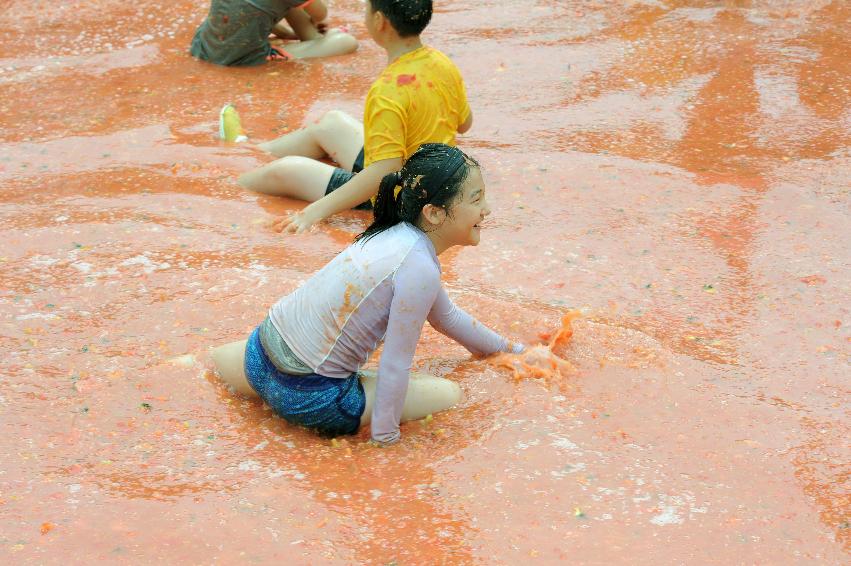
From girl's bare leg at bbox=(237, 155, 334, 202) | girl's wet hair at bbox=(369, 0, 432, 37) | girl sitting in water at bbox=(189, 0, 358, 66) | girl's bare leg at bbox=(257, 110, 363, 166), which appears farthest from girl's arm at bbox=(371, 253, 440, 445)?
girl sitting in water at bbox=(189, 0, 358, 66)

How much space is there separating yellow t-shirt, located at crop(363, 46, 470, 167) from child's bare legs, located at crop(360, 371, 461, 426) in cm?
118

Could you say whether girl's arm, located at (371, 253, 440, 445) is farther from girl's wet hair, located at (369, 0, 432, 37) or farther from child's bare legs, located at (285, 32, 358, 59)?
child's bare legs, located at (285, 32, 358, 59)

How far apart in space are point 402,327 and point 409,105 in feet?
4.46

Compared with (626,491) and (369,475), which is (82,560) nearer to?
(369,475)

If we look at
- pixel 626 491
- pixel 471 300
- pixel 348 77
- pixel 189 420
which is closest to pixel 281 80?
pixel 348 77

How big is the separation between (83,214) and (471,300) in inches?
68.9

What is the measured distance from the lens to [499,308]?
3477 mm

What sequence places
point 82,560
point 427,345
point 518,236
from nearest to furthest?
1. point 82,560
2. point 427,345
3. point 518,236

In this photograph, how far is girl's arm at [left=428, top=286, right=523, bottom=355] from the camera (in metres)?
3.00

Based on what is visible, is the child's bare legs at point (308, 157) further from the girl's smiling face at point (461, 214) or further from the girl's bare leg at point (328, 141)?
the girl's smiling face at point (461, 214)

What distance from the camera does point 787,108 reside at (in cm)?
520

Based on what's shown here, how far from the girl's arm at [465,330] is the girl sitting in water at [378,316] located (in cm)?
11

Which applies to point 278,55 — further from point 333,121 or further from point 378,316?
point 378,316

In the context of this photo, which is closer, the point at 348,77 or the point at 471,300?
the point at 471,300
